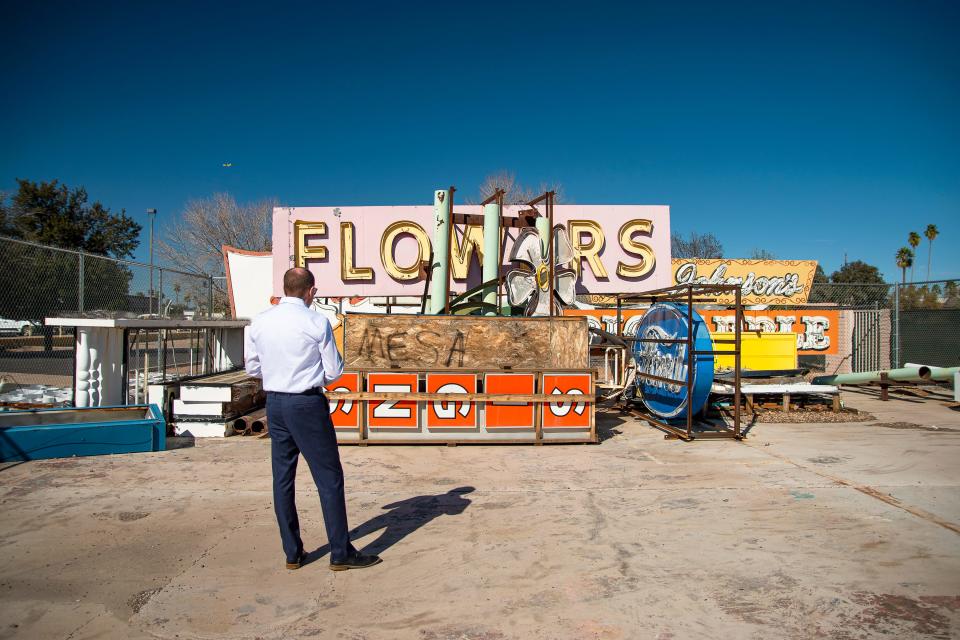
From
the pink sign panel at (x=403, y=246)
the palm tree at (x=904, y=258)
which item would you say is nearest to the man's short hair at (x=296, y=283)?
the pink sign panel at (x=403, y=246)

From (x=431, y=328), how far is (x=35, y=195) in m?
33.7

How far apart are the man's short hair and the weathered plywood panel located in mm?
4750

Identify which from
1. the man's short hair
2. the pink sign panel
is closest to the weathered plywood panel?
the pink sign panel

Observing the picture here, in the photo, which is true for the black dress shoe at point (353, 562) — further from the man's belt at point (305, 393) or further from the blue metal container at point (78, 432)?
the blue metal container at point (78, 432)

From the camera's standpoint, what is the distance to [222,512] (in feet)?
17.1

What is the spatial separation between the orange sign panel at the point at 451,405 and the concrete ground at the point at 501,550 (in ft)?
2.80

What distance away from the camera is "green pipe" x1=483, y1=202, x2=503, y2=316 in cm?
1077

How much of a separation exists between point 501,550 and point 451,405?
3.89 m

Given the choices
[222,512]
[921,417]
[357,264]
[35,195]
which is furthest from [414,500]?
[35,195]

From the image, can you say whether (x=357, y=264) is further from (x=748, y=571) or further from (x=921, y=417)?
(x=921, y=417)

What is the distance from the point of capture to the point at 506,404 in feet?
27.0

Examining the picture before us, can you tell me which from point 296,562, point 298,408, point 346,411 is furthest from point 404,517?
point 346,411

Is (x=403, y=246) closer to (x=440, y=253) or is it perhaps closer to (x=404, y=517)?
(x=440, y=253)

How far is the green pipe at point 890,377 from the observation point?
513 inches
